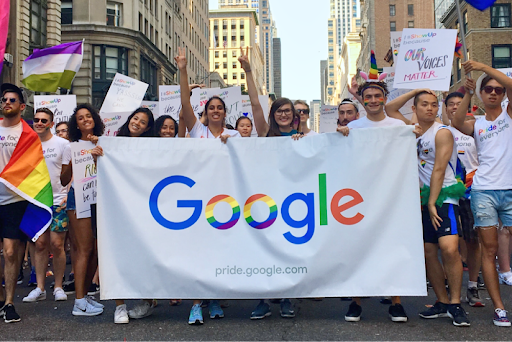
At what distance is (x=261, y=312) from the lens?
4.84 m

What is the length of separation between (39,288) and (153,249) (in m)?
1.94

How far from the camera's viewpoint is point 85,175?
5355 millimetres

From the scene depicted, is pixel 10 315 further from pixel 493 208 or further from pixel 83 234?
pixel 493 208

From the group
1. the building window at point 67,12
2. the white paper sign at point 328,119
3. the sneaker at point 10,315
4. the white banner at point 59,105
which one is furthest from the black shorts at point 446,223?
the building window at point 67,12

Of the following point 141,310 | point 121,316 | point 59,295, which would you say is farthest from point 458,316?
point 59,295

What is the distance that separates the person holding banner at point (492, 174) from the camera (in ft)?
15.3

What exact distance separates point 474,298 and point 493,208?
1.14m

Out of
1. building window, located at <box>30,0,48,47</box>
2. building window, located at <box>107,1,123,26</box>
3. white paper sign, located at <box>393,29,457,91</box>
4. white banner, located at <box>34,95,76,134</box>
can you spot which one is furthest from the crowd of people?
building window, located at <box>107,1,123,26</box>

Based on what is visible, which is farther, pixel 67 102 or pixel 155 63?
pixel 155 63

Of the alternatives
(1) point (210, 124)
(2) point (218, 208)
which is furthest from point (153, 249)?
(1) point (210, 124)

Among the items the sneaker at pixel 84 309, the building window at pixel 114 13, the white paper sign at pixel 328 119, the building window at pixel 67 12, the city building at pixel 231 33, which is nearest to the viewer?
the sneaker at pixel 84 309

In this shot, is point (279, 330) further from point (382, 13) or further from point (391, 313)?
point (382, 13)

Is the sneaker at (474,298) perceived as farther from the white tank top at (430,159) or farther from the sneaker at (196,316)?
the sneaker at (196,316)

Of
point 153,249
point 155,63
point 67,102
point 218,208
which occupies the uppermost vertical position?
point 155,63
